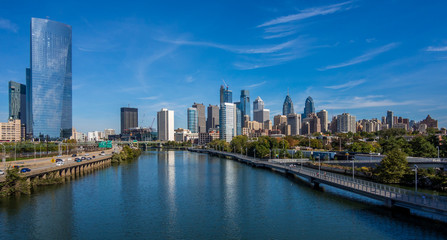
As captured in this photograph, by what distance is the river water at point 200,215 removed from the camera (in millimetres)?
31344

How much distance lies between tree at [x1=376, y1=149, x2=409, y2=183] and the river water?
14.0 m

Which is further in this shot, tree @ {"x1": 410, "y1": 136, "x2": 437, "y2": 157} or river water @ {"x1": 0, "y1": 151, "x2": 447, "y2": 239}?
tree @ {"x1": 410, "y1": 136, "x2": 437, "y2": 157}

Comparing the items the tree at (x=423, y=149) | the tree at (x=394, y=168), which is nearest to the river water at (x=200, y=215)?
the tree at (x=394, y=168)

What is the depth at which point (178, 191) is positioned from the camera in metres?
53.6

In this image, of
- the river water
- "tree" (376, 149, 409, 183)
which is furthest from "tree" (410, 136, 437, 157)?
the river water

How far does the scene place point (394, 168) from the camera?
56.8 meters

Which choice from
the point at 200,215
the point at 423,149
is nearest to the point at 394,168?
the point at 200,215

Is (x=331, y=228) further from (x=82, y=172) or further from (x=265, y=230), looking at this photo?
(x=82, y=172)

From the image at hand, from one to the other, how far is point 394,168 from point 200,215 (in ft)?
131

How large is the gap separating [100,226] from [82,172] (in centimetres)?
5507

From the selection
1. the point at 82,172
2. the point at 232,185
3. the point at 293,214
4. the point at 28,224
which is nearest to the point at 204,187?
the point at 232,185

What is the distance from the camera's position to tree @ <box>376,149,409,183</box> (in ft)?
186

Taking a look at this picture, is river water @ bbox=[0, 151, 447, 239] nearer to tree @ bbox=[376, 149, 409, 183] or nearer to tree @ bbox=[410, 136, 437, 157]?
tree @ bbox=[376, 149, 409, 183]

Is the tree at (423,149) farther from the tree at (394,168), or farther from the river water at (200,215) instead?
the river water at (200,215)
